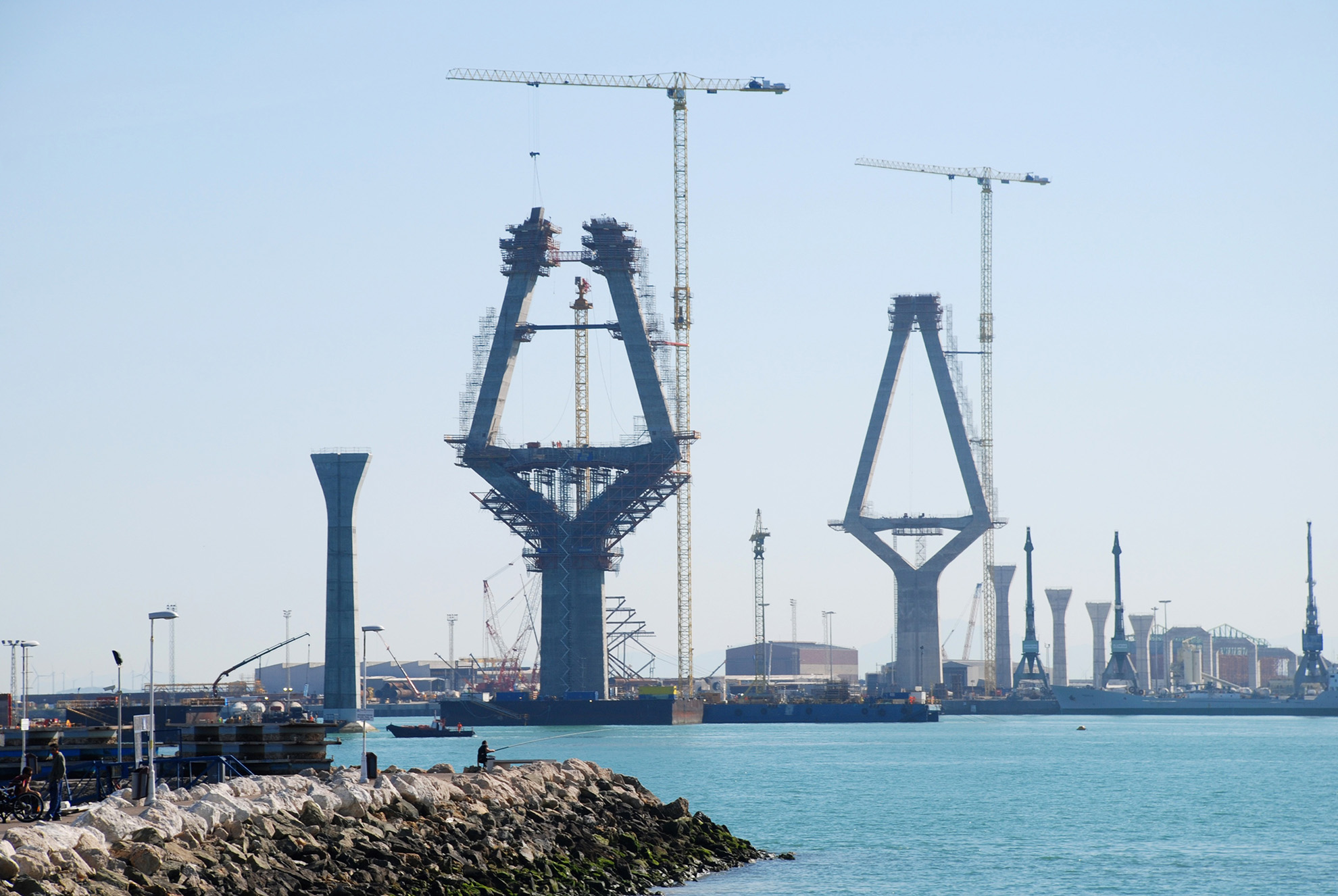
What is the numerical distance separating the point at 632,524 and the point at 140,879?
92790 millimetres

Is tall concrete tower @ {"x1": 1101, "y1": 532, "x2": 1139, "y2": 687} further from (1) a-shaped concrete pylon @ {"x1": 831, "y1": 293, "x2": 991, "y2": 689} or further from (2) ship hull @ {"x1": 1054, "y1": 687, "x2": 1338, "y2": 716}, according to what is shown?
(1) a-shaped concrete pylon @ {"x1": 831, "y1": 293, "x2": 991, "y2": 689}

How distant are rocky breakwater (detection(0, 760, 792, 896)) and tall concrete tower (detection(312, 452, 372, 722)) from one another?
190 ft

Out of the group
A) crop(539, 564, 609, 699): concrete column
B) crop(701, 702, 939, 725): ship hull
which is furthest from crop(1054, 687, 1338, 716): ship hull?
crop(539, 564, 609, 699): concrete column

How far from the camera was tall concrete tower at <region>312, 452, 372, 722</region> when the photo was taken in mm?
98688

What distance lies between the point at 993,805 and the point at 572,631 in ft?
216

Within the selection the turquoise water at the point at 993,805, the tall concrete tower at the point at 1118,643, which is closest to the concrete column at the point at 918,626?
the tall concrete tower at the point at 1118,643

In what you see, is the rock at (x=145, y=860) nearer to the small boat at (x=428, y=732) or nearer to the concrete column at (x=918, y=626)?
the small boat at (x=428, y=732)

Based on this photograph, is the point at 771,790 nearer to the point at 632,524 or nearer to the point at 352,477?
the point at 352,477

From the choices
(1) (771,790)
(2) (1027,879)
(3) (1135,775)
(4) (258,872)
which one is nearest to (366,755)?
(4) (258,872)

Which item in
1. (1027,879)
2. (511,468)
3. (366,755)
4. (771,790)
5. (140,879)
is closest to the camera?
(140,879)

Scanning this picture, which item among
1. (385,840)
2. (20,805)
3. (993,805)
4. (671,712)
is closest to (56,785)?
(20,805)

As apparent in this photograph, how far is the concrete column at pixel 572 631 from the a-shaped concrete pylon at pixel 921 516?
150 feet

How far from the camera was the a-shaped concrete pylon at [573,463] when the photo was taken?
115125 mm

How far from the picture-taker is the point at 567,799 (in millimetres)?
39031
